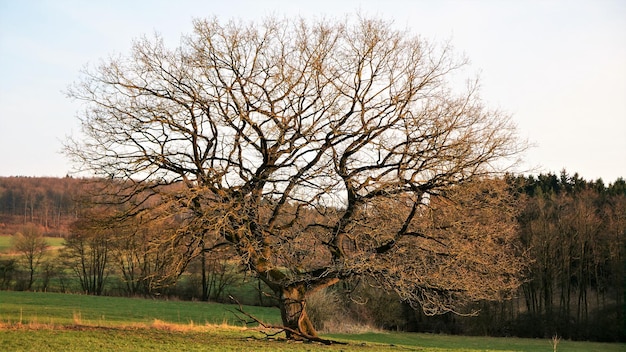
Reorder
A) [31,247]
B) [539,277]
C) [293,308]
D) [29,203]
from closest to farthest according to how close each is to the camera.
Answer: [293,308] < [539,277] < [31,247] < [29,203]

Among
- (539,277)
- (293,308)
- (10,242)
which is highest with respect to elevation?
(10,242)

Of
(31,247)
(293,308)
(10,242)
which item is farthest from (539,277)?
(10,242)

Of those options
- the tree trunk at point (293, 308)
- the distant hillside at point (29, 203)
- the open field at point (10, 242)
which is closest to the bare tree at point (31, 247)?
the open field at point (10, 242)

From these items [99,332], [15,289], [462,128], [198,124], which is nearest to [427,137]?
[462,128]

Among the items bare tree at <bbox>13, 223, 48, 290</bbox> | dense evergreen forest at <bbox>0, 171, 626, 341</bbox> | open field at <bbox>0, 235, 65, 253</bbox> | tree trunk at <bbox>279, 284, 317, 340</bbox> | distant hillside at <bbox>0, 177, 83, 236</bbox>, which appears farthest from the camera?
distant hillside at <bbox>0, 177, 83, 236</bbox>

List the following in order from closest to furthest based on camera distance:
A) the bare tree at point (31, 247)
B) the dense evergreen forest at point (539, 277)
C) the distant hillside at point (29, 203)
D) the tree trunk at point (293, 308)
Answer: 1. the tree trunk at point (293, 308)
2. the dense evergreen forest at point (539, 277)
3. the bare tree at point (31, 247)
4. the distant hillside at point (29, 203)

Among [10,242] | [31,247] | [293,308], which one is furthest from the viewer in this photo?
[10,242]

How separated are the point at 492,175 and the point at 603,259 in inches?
1398

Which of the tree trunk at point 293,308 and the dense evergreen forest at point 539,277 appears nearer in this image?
the tree trunk at point 293,308

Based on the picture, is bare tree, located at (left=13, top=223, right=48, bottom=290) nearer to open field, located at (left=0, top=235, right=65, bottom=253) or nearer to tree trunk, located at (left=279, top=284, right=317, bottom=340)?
open field, located at (left=0, top=235, right=65, bottom=253)

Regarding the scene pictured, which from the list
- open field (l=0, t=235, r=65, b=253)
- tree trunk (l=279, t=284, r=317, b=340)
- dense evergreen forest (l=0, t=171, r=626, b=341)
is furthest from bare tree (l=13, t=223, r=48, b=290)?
tree trunk (l=279, t=284, r=317, b=340)

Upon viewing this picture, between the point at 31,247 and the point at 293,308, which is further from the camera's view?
the point at 31,247

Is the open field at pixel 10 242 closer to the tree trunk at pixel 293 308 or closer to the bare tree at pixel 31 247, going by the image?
the bare tree at pixel 31 247

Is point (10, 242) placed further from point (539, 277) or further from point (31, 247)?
point (539, 277)
